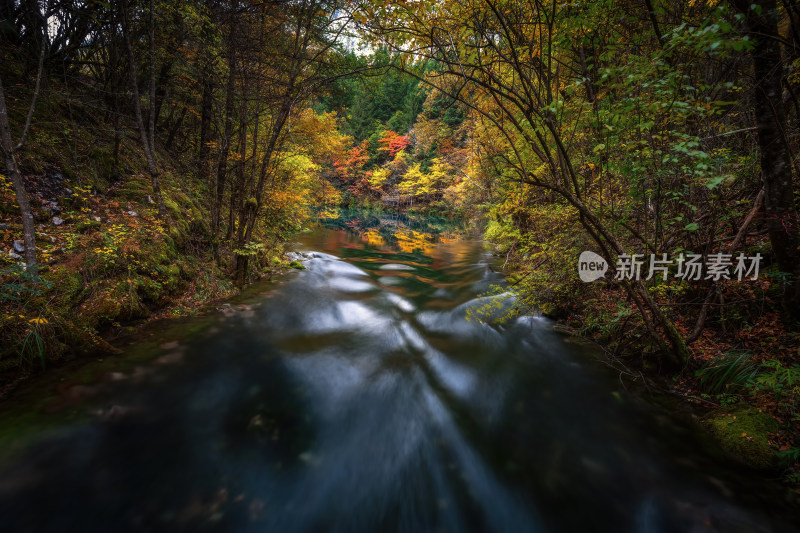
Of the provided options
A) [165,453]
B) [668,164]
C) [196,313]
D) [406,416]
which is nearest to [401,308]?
[406,416]

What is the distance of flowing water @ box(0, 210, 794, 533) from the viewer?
2205mm

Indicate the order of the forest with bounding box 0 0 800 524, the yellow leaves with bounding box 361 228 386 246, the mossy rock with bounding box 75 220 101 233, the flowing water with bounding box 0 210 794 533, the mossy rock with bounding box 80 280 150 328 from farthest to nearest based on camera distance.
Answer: the yellow leaves with bounding box 361 228 386 246
the mossy rock with bounding box 75 220 101 233
the mossy rock with bounding box 80 280 150 328
the forest with bounding box 0 0 800 524
the flowing water with bounding box 0 210 794 533

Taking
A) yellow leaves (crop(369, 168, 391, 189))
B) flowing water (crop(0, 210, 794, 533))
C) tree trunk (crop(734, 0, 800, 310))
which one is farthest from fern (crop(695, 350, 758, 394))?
yellow leaves (crop(369, 168, 391, 189))

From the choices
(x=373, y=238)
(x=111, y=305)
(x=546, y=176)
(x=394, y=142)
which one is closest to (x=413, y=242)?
(x=373, y=238)

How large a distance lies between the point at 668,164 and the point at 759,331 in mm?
2068

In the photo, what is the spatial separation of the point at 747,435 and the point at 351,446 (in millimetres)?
3695

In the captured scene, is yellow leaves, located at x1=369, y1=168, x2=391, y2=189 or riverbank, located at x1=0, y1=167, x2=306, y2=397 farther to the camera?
yellow leaves, located at x1=369, y1=168, x2=391, y2=189

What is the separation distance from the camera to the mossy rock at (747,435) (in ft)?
8.07

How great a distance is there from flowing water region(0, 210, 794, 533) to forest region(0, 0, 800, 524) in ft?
1.90

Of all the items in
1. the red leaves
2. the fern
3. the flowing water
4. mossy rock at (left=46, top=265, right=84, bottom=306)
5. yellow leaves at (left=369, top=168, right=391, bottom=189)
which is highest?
the red leaves

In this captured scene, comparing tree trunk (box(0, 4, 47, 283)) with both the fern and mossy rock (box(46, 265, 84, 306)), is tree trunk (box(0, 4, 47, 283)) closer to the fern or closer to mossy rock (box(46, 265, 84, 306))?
mossy rock (box(46, 265, 84, 306))

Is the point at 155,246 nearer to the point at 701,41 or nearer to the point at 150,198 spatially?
the point at 150,198

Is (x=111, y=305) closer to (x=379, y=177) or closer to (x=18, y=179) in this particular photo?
(x=18, y=179)

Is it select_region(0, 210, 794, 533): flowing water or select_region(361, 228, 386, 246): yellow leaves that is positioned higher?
select_region(361, 228, 386, 246): yellow leaves
